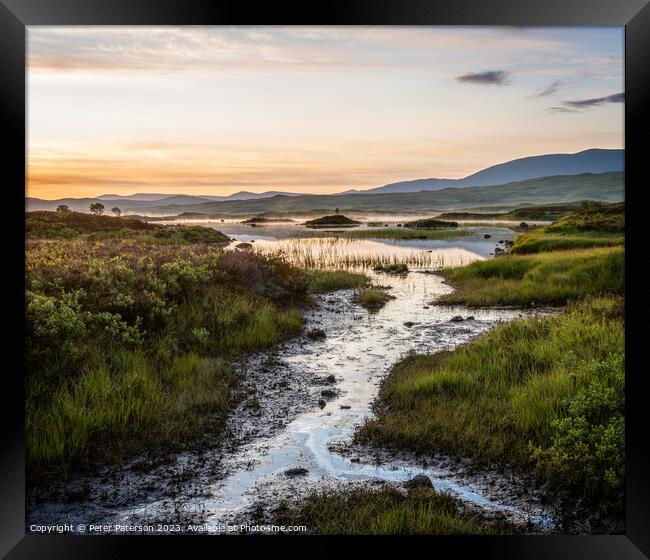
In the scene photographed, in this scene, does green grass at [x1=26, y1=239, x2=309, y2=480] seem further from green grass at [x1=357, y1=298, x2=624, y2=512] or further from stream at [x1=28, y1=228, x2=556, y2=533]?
green grass at [x1=357, y1=298, x2=624, y2=512]

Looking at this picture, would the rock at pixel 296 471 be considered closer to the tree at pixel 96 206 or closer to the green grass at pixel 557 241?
the tree at pixel 96 206

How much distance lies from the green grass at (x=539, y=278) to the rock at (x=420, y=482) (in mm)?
5780

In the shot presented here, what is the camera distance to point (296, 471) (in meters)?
5.93

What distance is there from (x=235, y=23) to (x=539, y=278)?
1165 cm

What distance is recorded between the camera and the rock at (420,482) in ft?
17.9

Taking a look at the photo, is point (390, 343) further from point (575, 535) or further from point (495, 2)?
point (495, 2)

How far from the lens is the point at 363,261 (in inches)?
925

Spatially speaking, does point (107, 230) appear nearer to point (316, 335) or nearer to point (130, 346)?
point (316, 335)

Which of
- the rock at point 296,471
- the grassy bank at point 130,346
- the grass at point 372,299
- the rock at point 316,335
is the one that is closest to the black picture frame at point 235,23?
the grassy bank at point 130,346

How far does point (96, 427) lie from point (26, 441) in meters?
0.84

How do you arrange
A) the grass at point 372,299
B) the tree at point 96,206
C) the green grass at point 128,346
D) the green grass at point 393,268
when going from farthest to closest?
the green grass at point 393,268 < the grass at point 372,299 < the tree at point 96,206 < the green grass at point 128,346

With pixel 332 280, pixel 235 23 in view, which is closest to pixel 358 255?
pixel 332 280
